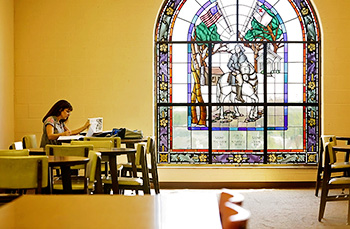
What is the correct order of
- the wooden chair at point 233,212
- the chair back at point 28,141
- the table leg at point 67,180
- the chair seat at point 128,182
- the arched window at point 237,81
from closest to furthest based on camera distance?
the wooden chair at point 233,212 < the table leg at point 67,180 < the chair seat at point 128,182 < the chair back at point 28,141 < the arched window at point 237,81

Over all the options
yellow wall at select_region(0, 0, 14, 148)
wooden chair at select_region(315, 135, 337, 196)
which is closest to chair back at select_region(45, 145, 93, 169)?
yellow wall at select_region(0, 0, 14, 148)

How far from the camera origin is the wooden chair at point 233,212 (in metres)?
1.25

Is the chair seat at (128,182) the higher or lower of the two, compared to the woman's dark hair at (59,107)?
lower

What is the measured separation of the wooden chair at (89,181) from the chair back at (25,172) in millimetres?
454

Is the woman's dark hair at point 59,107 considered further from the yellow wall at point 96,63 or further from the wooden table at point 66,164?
the wooden table at point 66,164

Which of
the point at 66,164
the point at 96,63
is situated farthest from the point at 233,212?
the point at 96,63

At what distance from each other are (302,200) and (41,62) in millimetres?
4200

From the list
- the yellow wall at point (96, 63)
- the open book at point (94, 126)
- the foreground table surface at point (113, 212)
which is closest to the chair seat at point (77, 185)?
the open book at point (94, 126)

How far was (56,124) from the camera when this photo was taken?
6891 millimetres

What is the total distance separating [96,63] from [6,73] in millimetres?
1279

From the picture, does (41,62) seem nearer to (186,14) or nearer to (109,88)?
(109,88)

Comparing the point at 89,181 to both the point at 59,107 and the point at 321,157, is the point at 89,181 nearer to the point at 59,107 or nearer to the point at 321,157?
the point at 59,107

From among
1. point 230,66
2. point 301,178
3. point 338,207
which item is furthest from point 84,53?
point 338,207

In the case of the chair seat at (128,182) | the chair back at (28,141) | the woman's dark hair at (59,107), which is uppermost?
the woman's dark hair at (59,107)
